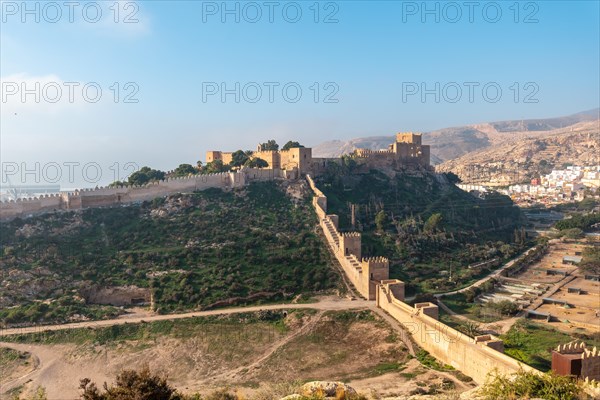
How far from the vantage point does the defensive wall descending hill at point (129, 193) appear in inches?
1532

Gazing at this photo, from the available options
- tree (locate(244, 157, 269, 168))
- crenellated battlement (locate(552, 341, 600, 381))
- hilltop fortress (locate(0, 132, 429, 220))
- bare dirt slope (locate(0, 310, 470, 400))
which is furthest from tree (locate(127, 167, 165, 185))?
crenellated battlement (locate(552, 341, 600, 381))

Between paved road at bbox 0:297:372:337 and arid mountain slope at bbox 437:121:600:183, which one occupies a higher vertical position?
arid mountain slope at bbox 437:121:600:183

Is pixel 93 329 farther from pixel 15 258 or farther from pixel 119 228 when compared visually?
pixel 119 228

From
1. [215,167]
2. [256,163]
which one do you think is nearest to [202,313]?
[256,163]

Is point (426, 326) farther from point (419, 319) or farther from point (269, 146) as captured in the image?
point (269, 146)

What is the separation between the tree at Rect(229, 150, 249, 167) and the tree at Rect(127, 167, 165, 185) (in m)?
8.04

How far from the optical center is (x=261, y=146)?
58656 millimetres

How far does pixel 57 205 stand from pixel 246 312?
72.5 ft

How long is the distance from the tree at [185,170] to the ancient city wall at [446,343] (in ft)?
98.4

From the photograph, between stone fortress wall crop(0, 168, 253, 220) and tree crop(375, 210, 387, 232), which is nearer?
stone fortress wall crop(0, 168, 253, 220)

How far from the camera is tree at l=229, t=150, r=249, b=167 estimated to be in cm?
5240

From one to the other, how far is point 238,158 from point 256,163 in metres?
4.06

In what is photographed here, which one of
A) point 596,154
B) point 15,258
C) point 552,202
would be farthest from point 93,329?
point 596,154

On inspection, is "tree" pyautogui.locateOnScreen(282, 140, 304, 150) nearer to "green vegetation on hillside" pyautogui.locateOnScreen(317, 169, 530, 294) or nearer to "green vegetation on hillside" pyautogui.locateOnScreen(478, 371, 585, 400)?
"green vegetation on hillside" pyautogui.locateOnScreen(317, 169, 530, 294)
